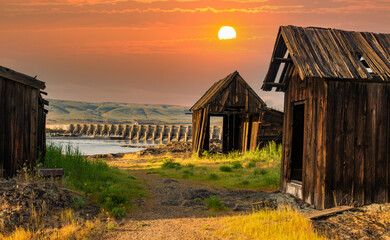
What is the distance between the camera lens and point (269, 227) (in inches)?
301

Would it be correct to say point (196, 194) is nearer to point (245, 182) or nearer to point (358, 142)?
point (245, 182)

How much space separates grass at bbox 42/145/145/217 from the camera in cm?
933

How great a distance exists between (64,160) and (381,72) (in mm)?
11075

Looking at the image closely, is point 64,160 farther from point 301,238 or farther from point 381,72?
point 381,72

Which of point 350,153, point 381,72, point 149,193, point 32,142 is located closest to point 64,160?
point 32,142

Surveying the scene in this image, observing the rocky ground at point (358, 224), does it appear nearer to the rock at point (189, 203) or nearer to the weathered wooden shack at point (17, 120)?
the rock at point (189, 203)

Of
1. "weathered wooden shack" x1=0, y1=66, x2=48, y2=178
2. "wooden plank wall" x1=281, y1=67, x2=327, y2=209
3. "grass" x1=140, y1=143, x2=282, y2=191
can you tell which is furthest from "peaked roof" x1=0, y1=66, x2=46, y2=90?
"wooden plank wall" x1=281, y1=67, x2=327, y2=209

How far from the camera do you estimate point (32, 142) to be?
10.4 metres

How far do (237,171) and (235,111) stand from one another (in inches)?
290

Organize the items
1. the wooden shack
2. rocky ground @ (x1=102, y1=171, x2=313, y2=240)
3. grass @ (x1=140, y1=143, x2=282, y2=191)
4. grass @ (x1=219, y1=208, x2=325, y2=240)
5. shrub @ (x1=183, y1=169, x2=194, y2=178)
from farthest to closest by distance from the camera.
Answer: the wooden shack < shrub @ (x1=183, y1=169, x2=194, y2=178) < grass @ (x1=140, y1=143, x2=282, y2=191) < rocky ground @ (x1=102, y1=171, x2=313, y2=240) < grass @ (x1=219, y1=208, x2=325, y2=240)

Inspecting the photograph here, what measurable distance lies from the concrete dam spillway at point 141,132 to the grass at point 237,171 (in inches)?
1108

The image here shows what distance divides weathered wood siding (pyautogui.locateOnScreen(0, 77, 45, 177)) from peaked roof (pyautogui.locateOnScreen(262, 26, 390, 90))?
7.52 metres

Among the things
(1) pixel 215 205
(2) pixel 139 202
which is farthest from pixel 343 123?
(2) pixel 139 202

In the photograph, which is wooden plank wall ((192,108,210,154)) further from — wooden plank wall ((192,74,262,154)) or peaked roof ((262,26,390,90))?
peaked roof ((262,26,390,90))
